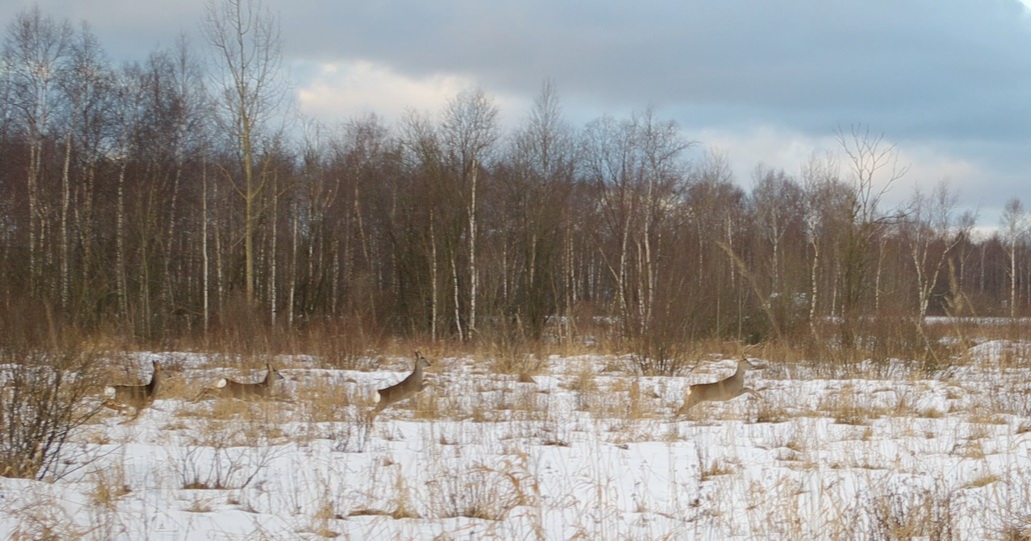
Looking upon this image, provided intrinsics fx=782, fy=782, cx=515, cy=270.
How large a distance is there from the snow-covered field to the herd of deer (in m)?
0.19

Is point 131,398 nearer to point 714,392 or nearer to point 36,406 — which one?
point 36,406

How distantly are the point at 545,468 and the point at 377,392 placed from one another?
355 cm

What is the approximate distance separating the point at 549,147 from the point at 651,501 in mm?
25805

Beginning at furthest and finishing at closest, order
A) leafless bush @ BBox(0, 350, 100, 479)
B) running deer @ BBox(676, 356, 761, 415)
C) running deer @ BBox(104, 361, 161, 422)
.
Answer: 1. running deer @ BBox(676, 356, 761, 415)
2. running deer @ BBox(104, 361, 161, 422)
3. leafless bush @ BBox(0, 350, 100, 479)

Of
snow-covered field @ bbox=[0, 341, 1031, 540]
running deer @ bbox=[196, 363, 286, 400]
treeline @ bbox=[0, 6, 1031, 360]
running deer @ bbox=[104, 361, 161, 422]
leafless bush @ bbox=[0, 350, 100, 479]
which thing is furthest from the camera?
treeline @ bbox=[0, 6, 1031, 360]

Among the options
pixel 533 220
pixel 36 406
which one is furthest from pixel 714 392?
pixel 533 220

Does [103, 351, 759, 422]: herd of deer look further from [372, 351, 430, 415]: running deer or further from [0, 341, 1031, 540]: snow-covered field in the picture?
[0, 341, 1031, 540]: snow-covered field

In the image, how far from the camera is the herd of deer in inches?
330

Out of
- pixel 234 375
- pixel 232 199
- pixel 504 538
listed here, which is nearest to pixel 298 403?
pixel 234 375

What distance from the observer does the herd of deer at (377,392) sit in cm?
839

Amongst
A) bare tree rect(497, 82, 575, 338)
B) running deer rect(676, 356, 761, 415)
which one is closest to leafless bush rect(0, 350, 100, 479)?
running deer rect(676, 356, 761, 415)

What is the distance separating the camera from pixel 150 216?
951 inches

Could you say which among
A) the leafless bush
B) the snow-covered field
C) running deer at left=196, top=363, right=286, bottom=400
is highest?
the leafless bush

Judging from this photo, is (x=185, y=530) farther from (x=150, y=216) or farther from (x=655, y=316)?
(x=150, y=216)
